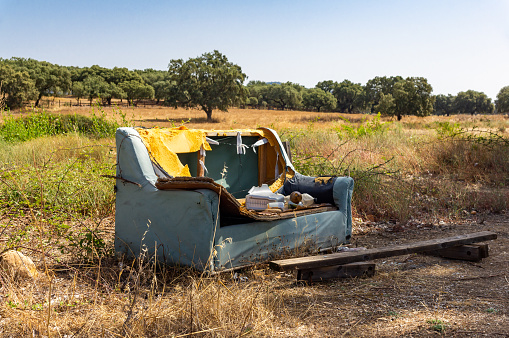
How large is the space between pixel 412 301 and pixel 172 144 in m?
2.52

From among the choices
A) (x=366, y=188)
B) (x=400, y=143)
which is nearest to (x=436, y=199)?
(x=366, y=188)

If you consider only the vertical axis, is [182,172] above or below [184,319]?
above

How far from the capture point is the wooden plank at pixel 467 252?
4.24m

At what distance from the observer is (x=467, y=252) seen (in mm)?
4273

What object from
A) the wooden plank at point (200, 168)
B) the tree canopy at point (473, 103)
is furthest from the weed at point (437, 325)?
the tree canopy at point (473, 103)

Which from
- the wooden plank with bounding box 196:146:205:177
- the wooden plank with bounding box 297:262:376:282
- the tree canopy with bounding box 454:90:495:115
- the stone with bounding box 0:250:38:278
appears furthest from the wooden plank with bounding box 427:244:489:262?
the tree canopy with bounding box 454:90:495:115

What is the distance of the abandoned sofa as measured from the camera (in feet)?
11.1

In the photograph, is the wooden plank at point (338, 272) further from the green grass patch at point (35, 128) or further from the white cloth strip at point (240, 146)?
the green grass patch at point (35, 128)

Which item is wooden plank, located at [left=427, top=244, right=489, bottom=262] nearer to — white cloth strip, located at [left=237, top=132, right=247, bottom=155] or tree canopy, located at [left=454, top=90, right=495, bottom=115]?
white cloth strip, located at [left=237, top=132, right=247, bottom=155]

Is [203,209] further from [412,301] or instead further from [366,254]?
[412,301]

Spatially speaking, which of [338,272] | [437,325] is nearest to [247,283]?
[338,272]

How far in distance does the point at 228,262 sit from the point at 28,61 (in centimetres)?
6349

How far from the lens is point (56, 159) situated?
7.25m

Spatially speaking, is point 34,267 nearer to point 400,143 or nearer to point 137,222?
point 137,222
